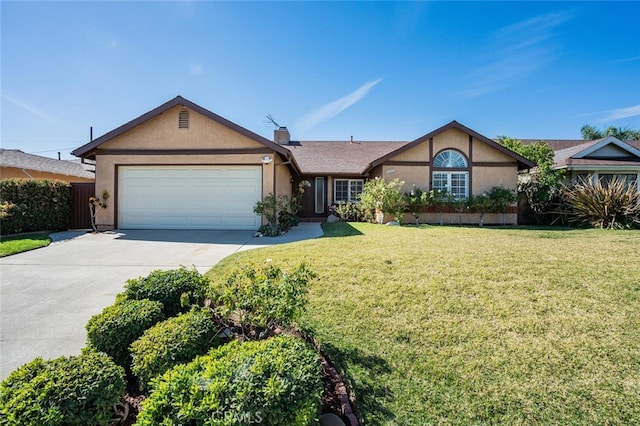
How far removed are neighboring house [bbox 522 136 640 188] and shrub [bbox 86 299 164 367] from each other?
60.8ft

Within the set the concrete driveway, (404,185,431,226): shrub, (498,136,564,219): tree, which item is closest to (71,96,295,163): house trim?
the concrete driveway

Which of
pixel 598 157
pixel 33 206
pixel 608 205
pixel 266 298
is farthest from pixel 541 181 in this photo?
pixel 33 206

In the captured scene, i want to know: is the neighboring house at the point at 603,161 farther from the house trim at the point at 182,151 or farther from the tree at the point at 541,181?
the house trim at the point at 182,151

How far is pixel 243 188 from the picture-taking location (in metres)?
12.4

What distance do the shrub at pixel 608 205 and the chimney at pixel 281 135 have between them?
16.3 m

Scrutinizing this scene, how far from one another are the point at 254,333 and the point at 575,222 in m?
15.9

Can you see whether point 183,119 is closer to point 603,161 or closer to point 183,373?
point 183,373

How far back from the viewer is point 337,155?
2017 centimetres

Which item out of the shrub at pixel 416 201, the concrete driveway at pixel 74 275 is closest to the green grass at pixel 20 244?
the concrete driveway at pixel 74 275

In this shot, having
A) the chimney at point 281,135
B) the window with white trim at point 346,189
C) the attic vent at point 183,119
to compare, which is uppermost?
the chimney at point 281,135

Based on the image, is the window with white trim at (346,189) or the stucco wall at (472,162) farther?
the window with white trim at (346,189)

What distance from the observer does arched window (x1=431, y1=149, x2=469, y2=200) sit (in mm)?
15094

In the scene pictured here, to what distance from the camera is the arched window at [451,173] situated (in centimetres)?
1509

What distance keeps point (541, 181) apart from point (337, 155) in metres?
10.9
